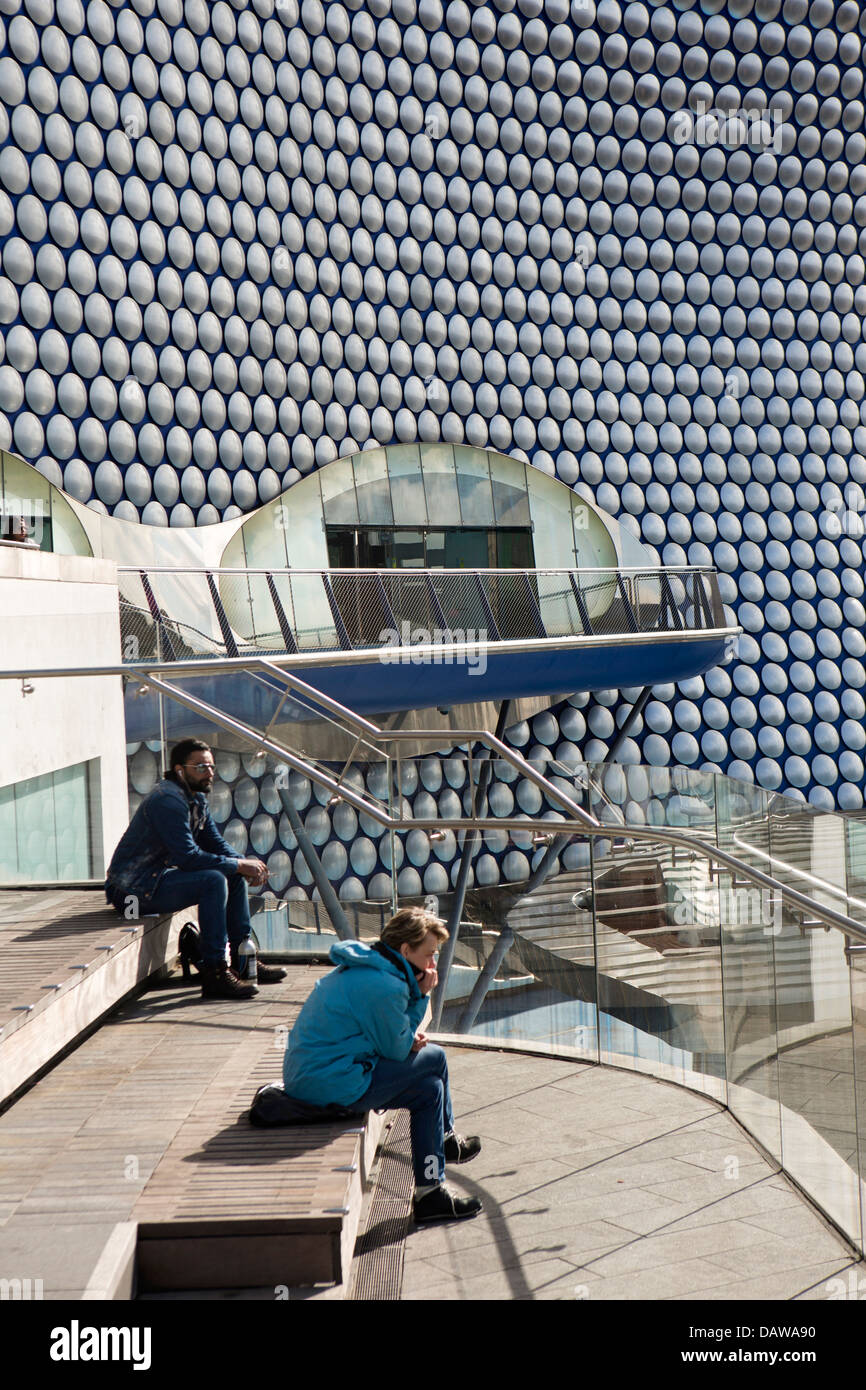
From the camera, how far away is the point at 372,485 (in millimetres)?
17969

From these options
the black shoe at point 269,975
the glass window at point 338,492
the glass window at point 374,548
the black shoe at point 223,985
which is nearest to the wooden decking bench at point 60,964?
the black shoe at point 223,985

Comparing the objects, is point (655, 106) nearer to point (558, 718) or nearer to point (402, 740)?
point (558, 718)

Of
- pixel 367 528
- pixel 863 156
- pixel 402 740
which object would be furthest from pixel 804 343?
pixel 402 740

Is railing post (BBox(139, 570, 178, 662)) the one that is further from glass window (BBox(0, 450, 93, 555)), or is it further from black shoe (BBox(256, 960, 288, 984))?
black shoe (BBox(256, 960, 288, 984))

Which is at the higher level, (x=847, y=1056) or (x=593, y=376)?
(x=593, y=376)

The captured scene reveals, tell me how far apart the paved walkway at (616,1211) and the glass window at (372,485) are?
13.5m

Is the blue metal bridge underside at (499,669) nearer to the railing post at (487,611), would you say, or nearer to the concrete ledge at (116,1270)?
the railing post at (487,611)

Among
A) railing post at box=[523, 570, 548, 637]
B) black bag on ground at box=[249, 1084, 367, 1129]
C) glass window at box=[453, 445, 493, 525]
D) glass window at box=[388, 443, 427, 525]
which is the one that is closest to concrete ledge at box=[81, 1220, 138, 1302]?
black bag on ground at box=[249, 1084, 367, 1129]

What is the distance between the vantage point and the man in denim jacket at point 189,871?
16.9 ft

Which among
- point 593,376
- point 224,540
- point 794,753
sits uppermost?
point 593,376

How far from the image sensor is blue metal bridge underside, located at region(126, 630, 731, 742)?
40.3ft

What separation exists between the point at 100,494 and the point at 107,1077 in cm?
1168

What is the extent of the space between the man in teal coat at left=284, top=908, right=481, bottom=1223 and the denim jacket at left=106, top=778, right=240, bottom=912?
60.6 inches

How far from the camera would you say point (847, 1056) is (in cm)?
393
